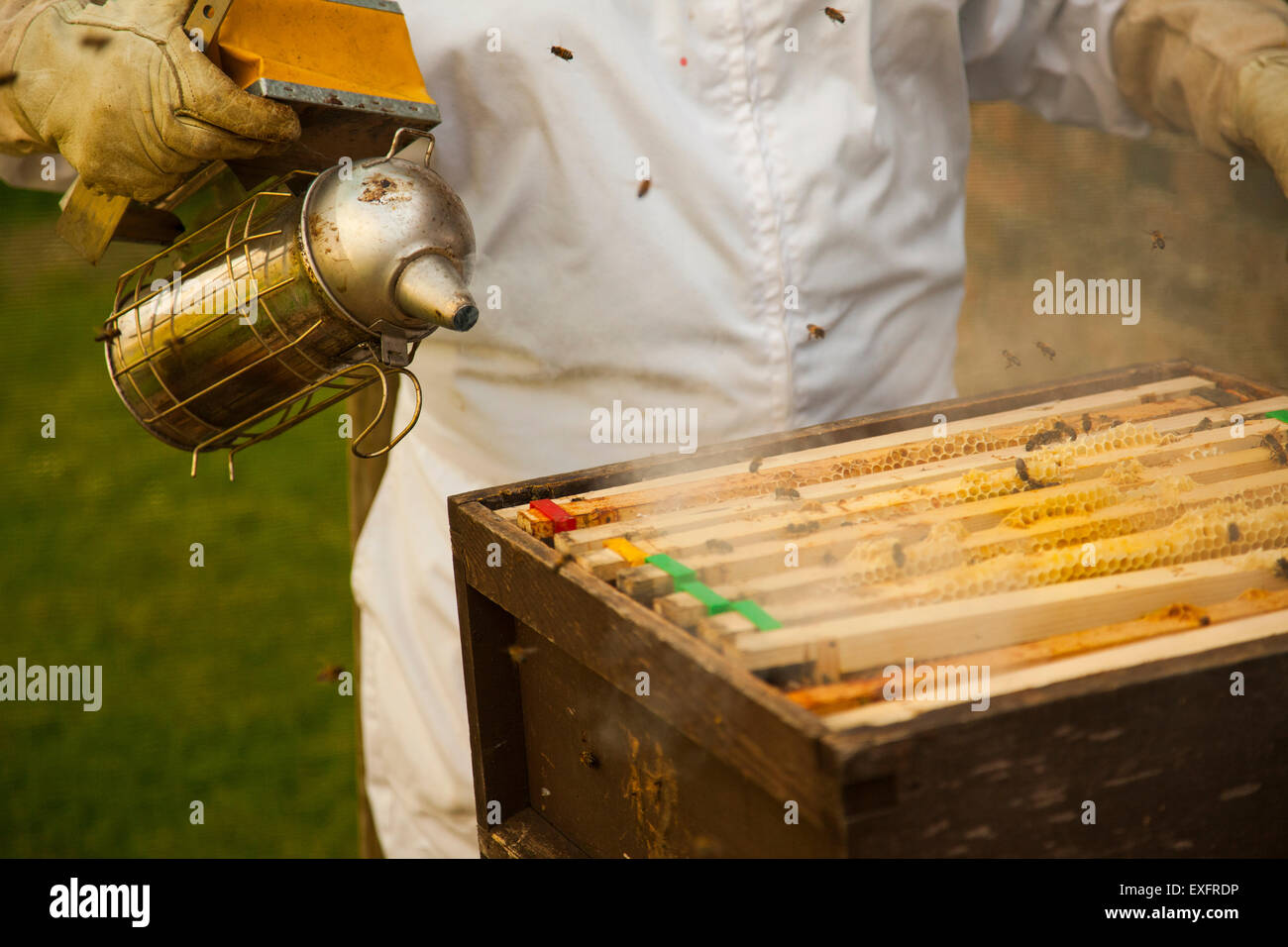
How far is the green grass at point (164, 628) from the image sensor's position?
3896 mm

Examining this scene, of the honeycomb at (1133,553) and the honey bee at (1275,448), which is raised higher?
the honey bee at (1275,448)

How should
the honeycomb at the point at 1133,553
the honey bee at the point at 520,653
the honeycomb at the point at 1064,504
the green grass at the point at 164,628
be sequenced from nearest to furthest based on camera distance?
the honeycomb at the point at 1133,553, the honeycomb at the point at 1064,504, the honey bee at the point at 520,653, the green grass at the point at 164,628

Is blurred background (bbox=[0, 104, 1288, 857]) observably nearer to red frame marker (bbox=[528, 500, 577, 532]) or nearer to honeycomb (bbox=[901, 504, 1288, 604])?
honeycomb (bbox=[901, 504, 1288, 604])

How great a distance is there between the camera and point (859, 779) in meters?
0.96

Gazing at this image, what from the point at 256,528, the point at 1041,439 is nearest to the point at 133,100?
the point at 1041,439

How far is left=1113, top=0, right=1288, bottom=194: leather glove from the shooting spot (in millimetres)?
1927

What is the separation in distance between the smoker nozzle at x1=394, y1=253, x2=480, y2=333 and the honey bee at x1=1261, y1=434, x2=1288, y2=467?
1.00 meters

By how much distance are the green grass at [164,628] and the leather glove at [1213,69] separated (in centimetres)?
303

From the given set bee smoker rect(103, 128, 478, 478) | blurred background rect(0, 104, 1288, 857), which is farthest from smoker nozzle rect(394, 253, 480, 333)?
blurred background rect(0, 104, 1288, 857)

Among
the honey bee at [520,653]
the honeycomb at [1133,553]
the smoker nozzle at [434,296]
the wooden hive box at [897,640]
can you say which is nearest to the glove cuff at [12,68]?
the smoker nozzle at [434,296]

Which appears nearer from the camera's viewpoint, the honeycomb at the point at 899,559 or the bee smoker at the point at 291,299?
the honeycomb at the point at 899,559

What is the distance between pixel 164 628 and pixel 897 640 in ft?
13.9

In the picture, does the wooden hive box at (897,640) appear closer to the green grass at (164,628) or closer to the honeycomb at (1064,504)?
the honeycomb at (1064,504)

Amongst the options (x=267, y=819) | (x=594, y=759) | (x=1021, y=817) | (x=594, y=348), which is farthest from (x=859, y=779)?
(x=267, y=819)
